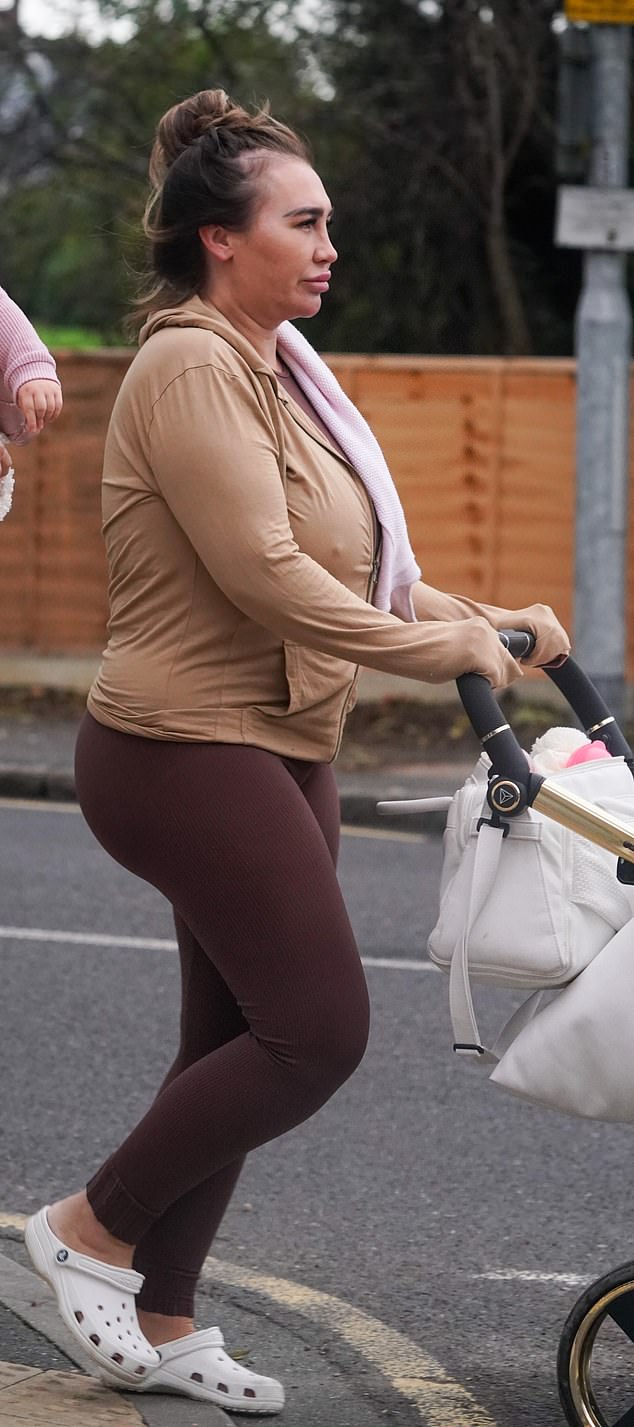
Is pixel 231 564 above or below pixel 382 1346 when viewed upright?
above

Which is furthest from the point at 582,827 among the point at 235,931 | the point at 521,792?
the point at 235,931

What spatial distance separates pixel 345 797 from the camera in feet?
31.6

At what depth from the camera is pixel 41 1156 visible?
183 inches

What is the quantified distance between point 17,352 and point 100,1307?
4.74 feet

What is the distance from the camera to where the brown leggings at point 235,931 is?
116 inches

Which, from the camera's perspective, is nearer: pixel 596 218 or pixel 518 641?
pixel 518 641

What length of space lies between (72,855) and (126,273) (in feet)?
17.6

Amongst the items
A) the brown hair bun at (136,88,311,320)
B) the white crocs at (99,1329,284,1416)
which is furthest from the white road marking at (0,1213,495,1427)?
the brown hair bun at (136,88,311,320)

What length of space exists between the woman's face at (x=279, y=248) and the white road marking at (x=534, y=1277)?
1.99 m

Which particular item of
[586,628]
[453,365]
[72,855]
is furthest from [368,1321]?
[453,365]

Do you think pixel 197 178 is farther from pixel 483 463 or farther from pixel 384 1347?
pixel 483 463

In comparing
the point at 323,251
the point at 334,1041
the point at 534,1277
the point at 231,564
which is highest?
the point at 323,251

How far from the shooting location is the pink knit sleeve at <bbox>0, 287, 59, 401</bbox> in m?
3.08

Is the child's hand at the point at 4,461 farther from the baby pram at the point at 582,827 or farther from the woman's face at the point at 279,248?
the baby pram at the point at 582,827
